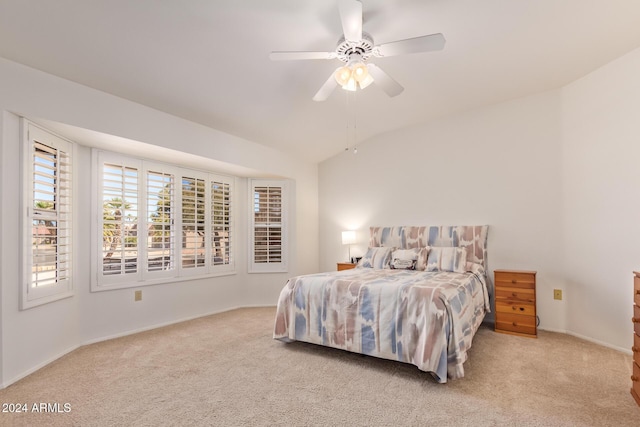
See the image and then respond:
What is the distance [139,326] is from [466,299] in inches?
144

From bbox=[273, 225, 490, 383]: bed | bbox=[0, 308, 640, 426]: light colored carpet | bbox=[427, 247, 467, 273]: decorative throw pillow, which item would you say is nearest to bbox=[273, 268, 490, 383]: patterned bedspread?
bbox=[273, 225, 490, 383]: bed

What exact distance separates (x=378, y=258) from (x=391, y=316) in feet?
5.86

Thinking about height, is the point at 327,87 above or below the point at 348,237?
above

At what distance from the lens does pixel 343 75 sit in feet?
8.64

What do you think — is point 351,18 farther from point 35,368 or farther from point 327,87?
point 35,368

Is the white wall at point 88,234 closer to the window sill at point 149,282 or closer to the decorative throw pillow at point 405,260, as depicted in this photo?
the window sill at point 149,282

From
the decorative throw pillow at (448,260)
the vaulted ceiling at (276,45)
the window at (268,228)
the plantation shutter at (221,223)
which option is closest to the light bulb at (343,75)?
the vaulted ceiling at (276,45)

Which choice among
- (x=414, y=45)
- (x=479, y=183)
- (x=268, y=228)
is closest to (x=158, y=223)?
(x=268, y=228)

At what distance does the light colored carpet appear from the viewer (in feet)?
6.76

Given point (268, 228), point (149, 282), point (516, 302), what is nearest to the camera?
point (516, 302)

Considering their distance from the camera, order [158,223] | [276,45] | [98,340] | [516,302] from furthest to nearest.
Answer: [158,223]
[516,302]
[98,340]
[276,45]

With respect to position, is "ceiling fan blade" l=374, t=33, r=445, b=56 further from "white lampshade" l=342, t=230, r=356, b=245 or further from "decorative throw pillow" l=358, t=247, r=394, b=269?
"white lampshade" l=342, t=230, r=356, b=245

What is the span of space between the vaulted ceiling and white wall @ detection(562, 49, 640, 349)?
31 centimetres

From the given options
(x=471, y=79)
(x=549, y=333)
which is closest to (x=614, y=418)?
(x=549, y=333)
